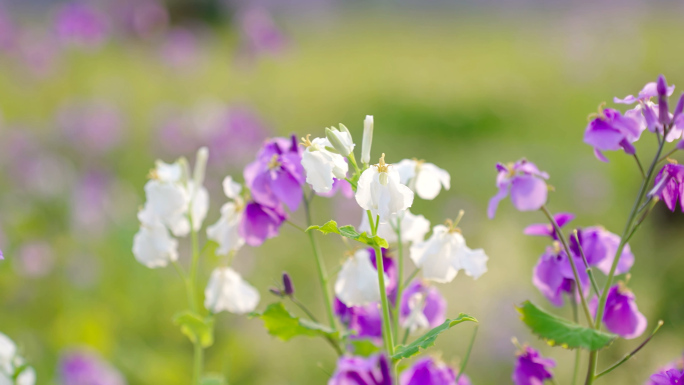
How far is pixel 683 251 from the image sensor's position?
9.34ft

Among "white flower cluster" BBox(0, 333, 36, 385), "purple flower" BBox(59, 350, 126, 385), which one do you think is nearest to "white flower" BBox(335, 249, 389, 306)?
"white flower cluster" BBox(0, 333, 36, 385)

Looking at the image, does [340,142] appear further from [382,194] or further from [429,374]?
[429,374]

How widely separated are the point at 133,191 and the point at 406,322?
3487 millimetres

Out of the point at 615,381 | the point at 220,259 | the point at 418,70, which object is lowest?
the point at 418,70

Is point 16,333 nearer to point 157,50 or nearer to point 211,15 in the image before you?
point 157,50

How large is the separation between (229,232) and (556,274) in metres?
0.52

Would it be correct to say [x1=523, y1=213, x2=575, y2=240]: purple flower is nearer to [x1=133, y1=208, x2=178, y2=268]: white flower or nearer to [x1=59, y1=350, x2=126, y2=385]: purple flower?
[x1=133, y1=208, x2=178, y2=268]: white flower

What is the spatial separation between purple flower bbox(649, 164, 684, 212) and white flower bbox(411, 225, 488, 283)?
0.25 metres

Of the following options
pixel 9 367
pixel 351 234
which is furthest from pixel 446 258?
pixel 9 367

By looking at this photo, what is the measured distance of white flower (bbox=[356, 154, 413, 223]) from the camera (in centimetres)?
81

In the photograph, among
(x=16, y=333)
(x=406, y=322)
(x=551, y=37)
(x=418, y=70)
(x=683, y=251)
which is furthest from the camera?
(x=551, y=37)

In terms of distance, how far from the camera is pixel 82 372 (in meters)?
1.84

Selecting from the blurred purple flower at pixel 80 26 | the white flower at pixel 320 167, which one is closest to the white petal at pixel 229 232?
the white flower at pixel 320 167

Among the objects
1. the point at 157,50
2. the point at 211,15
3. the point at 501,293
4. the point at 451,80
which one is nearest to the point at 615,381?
the point at 501,293
